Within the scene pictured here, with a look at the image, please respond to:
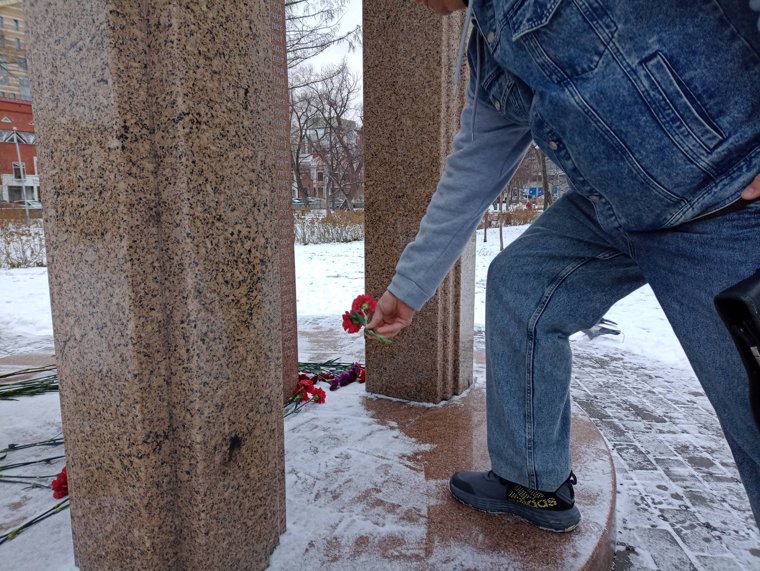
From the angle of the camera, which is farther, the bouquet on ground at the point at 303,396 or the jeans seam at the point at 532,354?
the bouquet on ground at the point at 303,396

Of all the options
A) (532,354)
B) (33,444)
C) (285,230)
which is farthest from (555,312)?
(33,444)

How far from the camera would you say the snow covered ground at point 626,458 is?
1820mm

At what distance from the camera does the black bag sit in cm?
92

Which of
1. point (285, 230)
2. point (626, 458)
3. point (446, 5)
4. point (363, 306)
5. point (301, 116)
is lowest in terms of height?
point (626, 458)

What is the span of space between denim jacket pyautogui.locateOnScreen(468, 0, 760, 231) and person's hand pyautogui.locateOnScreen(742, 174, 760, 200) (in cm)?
1

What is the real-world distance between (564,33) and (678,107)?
26 centimetres

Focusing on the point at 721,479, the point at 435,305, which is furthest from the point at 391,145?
the point at 721,479

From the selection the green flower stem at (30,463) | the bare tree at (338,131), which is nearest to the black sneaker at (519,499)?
the green flower stem at (30,463)

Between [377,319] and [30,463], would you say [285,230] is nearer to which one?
[377,319]

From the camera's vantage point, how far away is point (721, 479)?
2477 mm

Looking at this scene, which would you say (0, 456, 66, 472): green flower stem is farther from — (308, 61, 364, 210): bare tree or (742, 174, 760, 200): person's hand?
(308, 61, 364, 210): bare tree

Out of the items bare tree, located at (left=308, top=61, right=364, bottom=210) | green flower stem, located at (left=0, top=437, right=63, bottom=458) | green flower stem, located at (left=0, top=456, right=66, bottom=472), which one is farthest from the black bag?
bare tree, located at (left=308, top=61, right=364, bottom=210)

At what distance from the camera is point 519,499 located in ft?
5.89

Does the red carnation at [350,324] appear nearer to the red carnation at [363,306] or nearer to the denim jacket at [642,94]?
the red carnation at [363,306]
